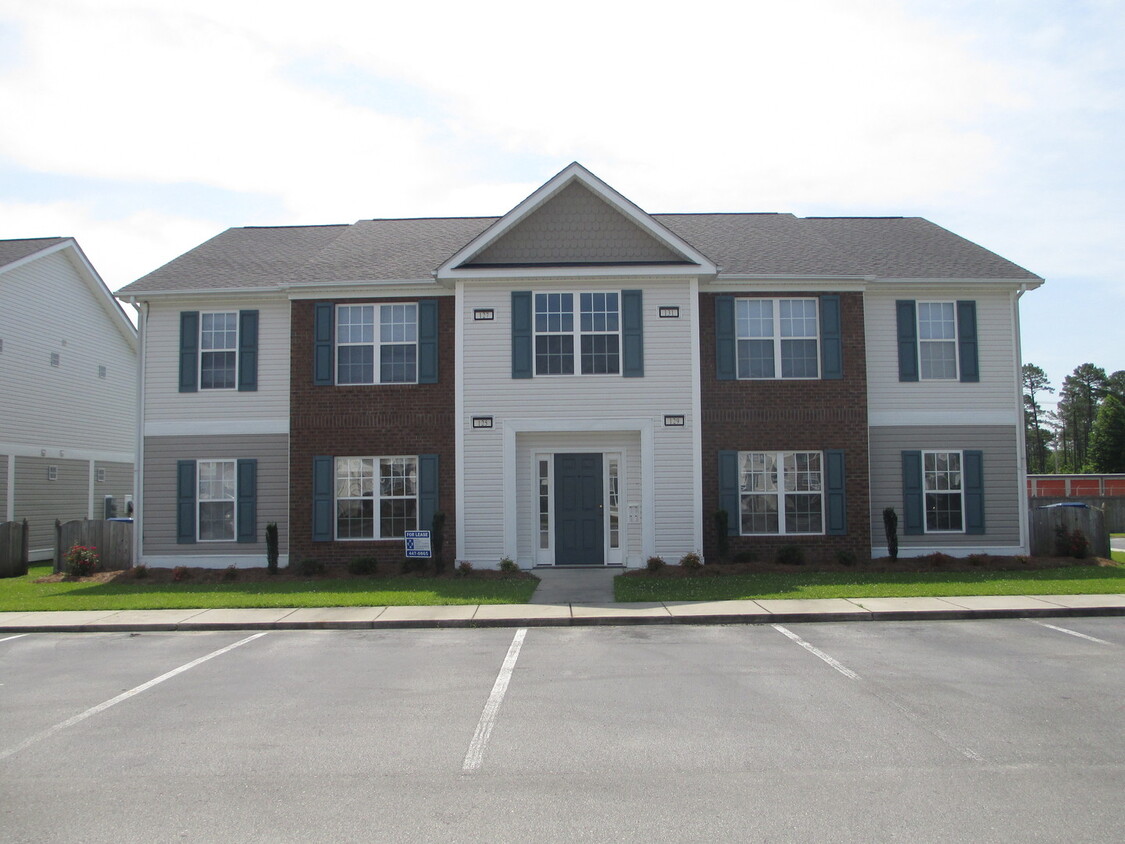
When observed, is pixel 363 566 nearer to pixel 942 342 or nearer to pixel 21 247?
pixel 942 342

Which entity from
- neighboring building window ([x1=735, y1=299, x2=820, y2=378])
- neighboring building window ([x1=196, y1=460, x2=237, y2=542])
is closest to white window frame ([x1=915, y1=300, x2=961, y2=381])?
neighboring building window ([x1=735, y1=299, x2=820, y2=378])

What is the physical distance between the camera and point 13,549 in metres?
19.4

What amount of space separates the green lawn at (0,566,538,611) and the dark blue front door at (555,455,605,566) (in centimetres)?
182

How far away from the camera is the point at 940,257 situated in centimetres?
1964

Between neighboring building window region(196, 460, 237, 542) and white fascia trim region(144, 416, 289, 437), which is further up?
white fascia trim region(144, 416, 289, 437)

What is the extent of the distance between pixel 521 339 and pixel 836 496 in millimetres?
6940

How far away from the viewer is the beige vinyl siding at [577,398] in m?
17.3

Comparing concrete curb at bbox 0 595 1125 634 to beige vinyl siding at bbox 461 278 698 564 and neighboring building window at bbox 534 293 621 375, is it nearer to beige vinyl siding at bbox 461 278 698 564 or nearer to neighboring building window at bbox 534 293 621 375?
beige vinyl siding at bbox 461 278 698 564

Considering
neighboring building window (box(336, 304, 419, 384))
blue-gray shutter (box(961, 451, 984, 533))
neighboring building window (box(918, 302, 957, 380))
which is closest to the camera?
neighboring building window (box(336, 304, 419, 384))

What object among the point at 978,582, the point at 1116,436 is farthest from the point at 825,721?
the point at 1116,436

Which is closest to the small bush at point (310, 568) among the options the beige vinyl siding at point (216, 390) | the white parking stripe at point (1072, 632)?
the beige vinyl siding at point (216, 390)

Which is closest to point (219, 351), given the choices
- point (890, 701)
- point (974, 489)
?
point (890, 701)

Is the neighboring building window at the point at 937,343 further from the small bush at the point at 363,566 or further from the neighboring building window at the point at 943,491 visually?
the small bush at the point at 363,566

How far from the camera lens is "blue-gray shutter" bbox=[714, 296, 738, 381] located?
58.3 feet
